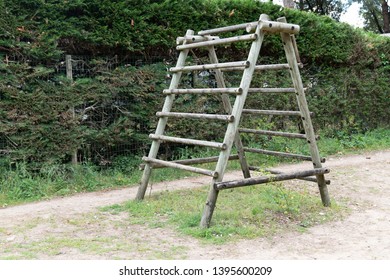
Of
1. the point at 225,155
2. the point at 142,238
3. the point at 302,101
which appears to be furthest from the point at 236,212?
the point at 302,101

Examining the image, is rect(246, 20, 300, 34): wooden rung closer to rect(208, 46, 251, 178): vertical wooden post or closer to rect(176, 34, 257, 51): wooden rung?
rect(176, 34, 257, 51): wooden rung

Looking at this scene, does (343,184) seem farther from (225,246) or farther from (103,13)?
(103,13)

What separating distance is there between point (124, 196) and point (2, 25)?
2853 millimetres

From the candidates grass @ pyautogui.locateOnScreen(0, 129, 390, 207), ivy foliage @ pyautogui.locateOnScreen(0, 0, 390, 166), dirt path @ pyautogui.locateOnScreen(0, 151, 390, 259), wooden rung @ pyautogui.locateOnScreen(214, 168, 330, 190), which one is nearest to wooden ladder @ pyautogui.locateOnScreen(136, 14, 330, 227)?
wooden rung @ pyautogui.locateOnScreen(214, 168, 330, 190)

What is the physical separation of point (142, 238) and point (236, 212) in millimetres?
1164

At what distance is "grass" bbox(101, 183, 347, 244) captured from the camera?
4547mm

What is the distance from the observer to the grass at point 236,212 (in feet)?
14.9

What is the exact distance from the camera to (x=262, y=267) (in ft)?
11.8

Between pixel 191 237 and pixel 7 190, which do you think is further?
pixel 7 190

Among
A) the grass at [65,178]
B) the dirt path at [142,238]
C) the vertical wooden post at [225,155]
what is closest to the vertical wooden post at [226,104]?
the vertical wooden post at [225,155]

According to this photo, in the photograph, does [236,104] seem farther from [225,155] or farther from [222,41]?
[222,41]

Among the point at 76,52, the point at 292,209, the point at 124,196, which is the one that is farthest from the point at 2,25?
the point at 292,209

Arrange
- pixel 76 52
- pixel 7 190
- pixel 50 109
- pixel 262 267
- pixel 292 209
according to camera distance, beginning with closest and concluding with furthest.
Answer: pixel 262 267 < pixel 292 209 < pixel 7 190 < pixel 50 109 < pixel 76 52

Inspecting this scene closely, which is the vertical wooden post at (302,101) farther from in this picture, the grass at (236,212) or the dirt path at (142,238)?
the dirt path at (142,238)
